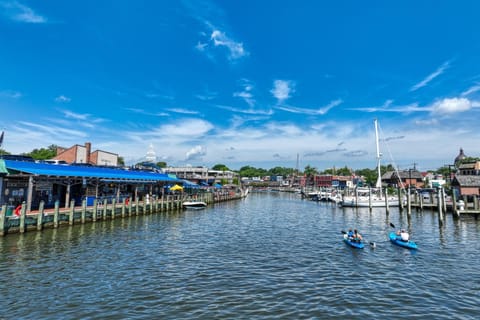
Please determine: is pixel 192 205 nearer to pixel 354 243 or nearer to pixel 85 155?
pixel 85 155

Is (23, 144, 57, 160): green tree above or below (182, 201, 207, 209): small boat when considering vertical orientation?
above

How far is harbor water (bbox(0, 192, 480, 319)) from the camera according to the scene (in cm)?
1340

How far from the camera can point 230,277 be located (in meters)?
17.8

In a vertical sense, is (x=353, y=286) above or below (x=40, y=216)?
below

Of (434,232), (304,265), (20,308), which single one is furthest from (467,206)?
(20,308)

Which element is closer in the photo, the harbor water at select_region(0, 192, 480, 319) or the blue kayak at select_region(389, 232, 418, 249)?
the harbor water at select_region(0, 192, 480, 319)

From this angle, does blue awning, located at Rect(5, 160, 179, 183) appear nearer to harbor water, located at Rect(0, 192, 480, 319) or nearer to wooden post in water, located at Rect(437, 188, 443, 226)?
harbor water, located at Rect(0, 192, 480, 319)

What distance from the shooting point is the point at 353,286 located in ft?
54.5

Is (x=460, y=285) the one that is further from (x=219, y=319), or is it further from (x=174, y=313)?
(x=174, y=313)

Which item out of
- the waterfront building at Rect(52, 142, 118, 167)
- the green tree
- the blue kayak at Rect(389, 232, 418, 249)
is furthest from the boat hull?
the green tree

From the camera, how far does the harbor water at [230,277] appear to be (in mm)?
13398

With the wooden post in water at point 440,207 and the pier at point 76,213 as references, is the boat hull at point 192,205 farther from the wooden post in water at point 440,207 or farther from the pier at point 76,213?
the wooden post in water at point 440,207

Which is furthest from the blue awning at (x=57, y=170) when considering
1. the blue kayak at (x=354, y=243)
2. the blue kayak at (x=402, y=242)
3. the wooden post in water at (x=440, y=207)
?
the wooden post in water at (x=440, y=207)

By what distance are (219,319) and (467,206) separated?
5128 centimetres
